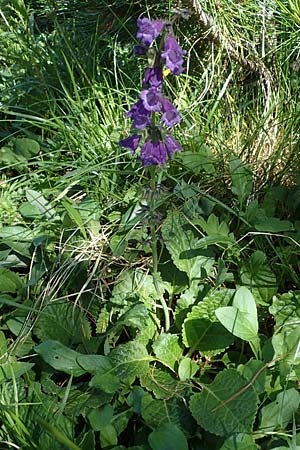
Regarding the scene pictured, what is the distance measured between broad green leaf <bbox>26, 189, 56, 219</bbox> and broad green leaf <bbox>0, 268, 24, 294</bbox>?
0.85ft

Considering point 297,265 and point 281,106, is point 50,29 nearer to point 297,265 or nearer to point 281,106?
point 281,106

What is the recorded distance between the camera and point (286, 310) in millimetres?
1548

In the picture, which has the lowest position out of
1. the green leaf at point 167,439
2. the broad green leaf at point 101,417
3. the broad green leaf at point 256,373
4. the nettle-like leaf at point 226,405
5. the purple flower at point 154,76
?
the broad green leaf at point 101,417

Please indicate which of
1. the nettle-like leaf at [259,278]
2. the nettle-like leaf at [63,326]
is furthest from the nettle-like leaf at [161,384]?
the nettle-like leaf at [259,278]

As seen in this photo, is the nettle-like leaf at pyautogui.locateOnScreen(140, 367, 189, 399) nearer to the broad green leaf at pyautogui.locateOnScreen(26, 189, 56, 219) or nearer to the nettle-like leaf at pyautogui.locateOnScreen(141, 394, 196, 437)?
the nettle-like leaf at pyautogui.locateOnScreen(141, 394, 196, 437)

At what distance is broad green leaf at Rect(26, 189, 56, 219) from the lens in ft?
6.29

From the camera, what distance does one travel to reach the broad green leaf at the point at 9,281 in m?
1.70

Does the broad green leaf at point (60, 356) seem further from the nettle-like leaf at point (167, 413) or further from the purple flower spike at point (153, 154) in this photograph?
Answer: the purple flower spike at point (153, 154)

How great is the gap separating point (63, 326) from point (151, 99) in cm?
67

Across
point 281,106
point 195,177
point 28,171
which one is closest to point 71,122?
point 28,171

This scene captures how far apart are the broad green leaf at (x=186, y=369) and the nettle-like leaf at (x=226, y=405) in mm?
81

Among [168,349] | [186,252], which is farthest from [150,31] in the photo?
[168,349]

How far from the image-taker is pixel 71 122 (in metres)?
2.11

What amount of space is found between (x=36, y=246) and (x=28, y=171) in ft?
1.65
